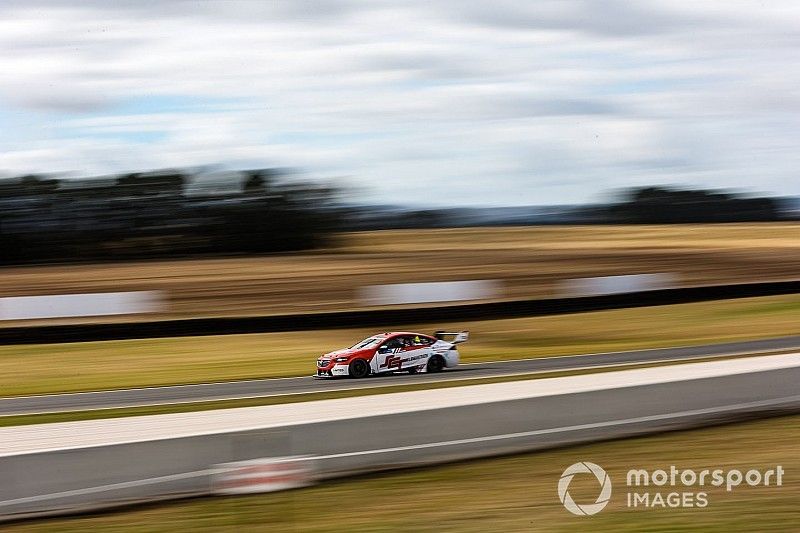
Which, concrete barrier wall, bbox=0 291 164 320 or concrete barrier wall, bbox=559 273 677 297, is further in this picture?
concrete barrier wall, bbox=559 273 677 297

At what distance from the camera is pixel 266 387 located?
15734mm

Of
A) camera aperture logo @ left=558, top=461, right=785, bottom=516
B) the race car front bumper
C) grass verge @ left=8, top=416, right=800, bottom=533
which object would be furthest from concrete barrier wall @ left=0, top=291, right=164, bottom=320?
camera aperture logo @ left=558, top=461, right=785, bottom=516

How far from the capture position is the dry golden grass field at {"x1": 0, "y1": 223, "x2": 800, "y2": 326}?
100 ft

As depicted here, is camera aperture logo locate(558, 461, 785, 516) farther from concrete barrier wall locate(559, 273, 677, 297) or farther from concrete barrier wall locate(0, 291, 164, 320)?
concrete barrier wall locate(559, 273, 677, 297)

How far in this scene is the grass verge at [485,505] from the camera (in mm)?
6039

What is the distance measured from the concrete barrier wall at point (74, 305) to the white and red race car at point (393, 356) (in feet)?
36.2

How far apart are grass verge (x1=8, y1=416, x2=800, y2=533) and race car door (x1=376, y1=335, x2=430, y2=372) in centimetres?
865

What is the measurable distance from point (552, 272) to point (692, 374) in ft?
→ 88.0

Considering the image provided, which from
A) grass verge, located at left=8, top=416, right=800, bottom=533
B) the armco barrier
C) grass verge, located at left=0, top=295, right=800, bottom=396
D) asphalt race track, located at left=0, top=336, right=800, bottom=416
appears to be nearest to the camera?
grass verge, located at left=8, top=416, right=800, bottom=533

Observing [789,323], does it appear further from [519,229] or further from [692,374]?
[519,229]

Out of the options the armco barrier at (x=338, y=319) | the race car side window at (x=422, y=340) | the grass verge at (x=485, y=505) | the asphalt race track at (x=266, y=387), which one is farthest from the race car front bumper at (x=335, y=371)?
the grass verge at (x=485, y=505)

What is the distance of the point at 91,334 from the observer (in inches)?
875

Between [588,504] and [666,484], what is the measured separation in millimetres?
711

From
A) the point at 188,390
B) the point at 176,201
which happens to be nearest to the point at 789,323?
the point at 188,390
